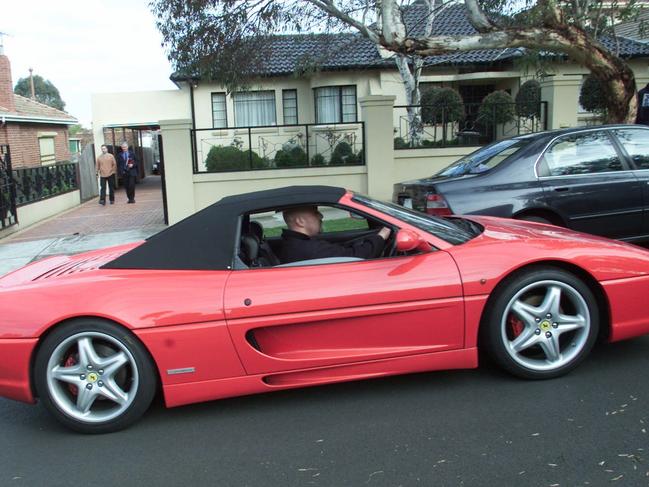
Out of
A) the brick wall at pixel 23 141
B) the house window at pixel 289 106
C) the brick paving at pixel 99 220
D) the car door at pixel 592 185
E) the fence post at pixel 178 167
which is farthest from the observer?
the house window at pixel 289 106

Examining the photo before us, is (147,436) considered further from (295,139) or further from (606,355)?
(295,139)

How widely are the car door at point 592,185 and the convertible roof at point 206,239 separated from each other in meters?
3.38

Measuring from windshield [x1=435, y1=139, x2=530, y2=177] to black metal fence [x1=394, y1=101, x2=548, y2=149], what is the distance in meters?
6.31

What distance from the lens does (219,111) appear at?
71.1ft

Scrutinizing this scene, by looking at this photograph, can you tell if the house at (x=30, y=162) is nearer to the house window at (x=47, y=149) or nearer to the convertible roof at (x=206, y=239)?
the house window at (x=47, y=149)

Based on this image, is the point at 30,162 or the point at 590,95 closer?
the point at 590,95

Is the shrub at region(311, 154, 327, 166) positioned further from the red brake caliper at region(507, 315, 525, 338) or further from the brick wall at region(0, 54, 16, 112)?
the brick wall at region(0, 54, 16, 112)

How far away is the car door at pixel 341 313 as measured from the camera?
3.57 metres

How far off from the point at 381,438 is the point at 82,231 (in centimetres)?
1162

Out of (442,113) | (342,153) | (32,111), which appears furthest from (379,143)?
(32,111)

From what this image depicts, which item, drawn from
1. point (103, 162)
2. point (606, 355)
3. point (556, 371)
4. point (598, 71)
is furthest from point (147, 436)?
point (103, 162)

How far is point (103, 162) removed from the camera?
1870 cm

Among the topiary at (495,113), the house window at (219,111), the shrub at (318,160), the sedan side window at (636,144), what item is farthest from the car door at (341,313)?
the house window at (219,111)

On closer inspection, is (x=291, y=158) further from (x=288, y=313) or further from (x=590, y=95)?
(x=288, y=313)
